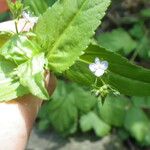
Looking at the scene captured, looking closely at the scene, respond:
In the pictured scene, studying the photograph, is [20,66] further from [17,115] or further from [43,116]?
[43,116]

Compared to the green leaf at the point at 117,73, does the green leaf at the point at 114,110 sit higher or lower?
higher

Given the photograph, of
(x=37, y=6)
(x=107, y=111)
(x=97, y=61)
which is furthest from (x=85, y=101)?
(x=97, y=61)

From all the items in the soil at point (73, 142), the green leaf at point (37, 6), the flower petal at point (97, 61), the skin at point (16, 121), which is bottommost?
the skin at point (16, 121)

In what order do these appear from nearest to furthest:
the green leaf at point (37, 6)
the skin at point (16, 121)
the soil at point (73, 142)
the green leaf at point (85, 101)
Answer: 1. the skin at point (16, 121)
2. the green leaf at point (37, 6)
3. the green leaf at point (85, 101)
4. the soil at point (73, 142)

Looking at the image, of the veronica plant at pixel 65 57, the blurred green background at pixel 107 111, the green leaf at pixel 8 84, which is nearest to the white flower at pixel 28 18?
the veronica plant at pixel 65 57

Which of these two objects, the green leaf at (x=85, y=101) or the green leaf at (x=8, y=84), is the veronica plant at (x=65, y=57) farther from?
the green leaf at (x=85, y=101)

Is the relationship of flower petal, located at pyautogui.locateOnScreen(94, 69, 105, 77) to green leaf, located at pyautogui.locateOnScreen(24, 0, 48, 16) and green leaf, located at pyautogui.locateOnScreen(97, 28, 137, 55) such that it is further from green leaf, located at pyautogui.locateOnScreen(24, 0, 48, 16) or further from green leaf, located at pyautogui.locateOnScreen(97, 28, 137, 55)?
green leaf, located at pyautogui.locateOnScreen(97, 28, 137, 55)

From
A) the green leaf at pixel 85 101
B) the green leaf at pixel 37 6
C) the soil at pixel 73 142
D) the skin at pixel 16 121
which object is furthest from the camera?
the soil at pixel 73 142

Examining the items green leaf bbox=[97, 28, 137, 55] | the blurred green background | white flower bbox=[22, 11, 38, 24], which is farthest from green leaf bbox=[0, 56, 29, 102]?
green leaf bbox=[97, 28, 137, 55]

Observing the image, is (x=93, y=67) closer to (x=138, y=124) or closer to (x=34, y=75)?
(x=34, y=75)
